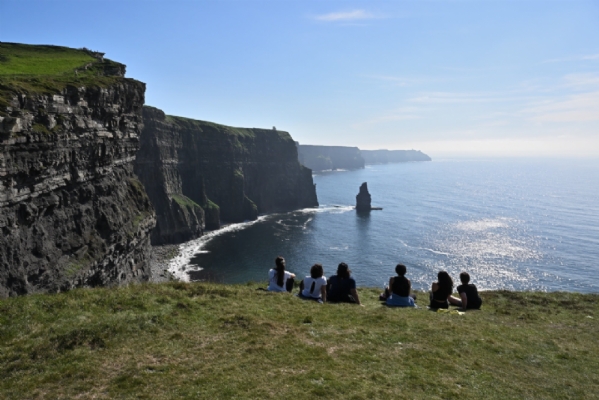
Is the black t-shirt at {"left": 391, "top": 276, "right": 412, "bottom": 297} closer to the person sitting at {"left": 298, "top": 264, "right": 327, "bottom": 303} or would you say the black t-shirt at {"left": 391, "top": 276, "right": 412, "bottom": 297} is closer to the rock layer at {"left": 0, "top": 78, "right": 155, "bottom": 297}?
the person sitting at {"left": 298, "top": 264, "right": 327, "bottom": 303}

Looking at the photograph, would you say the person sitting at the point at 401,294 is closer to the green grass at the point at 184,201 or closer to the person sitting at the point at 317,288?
the person sitting at the point at 317,288

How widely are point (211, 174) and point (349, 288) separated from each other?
395 ft

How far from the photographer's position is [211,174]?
5177 inches

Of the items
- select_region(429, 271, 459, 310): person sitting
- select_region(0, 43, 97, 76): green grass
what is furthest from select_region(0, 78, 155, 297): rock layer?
select_region(429, 271, 459, 310): person sitting

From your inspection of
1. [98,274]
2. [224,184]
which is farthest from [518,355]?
[224,184]

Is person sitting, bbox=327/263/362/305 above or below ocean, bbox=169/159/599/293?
above

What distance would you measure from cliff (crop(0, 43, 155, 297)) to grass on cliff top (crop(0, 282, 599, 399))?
1806 centimetres

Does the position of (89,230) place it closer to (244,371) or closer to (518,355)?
(244,371)

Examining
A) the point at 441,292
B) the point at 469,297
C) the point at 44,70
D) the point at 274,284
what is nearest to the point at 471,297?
the point at 469,297

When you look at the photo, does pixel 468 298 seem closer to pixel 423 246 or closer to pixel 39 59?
pixel 39 59

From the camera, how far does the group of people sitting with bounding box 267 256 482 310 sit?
16.5m

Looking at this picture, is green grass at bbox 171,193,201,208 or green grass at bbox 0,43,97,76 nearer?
green grass at bbox 0,43,97,76

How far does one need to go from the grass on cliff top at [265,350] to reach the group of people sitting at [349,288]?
44.3 inches

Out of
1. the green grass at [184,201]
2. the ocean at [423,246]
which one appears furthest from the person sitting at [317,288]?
the green grass at [184,201]
